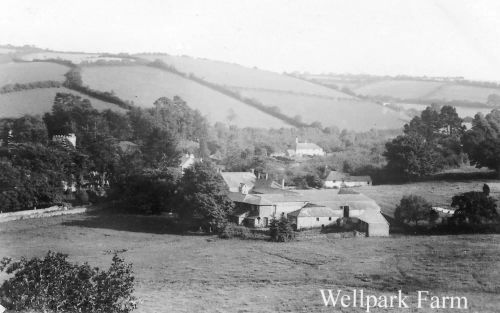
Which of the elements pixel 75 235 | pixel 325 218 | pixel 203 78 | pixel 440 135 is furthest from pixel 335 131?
pixel 75 235

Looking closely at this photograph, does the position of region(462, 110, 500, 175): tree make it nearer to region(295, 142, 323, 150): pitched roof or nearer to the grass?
the grass

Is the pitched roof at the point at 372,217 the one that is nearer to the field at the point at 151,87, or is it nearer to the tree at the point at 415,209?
the tree at the point at 415,209

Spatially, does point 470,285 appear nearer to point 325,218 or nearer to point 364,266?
point 364,266

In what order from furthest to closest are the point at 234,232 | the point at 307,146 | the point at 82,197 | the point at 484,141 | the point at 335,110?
the point at 335,110 < the point at 307,146 < the point at 484,141 < the point at 82,197 < the point at 234,232

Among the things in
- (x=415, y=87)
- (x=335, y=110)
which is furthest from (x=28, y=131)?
(x=415, y=87)

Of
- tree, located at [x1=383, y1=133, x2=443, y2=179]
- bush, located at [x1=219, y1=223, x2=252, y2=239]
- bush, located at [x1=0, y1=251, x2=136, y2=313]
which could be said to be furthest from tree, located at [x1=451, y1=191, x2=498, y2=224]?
bush, located at [x1=0, y1=251, x2=136, y2=313]

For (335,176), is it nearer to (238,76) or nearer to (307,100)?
(238,76)
